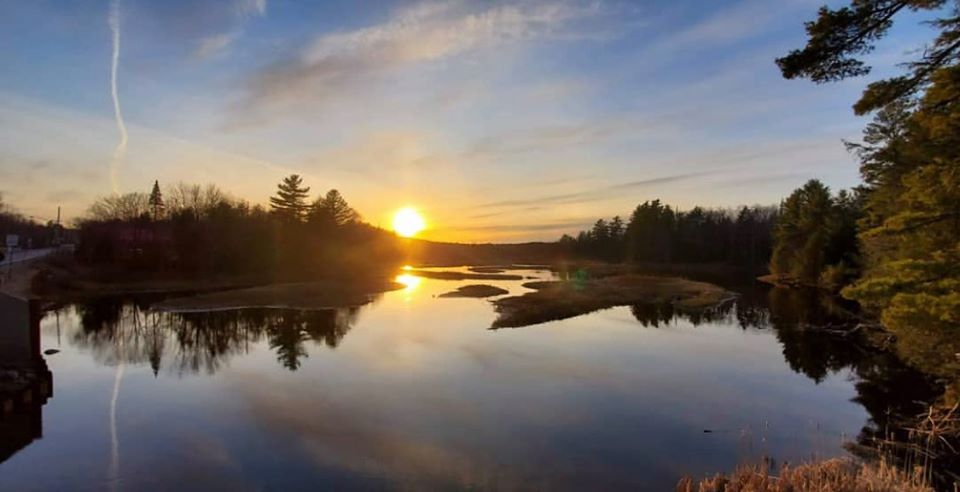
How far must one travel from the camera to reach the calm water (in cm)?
1159

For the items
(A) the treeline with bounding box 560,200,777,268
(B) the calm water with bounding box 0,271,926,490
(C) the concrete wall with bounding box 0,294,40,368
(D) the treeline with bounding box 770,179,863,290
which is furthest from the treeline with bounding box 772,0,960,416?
(A) the treeline with bounding box 560,200,777,268

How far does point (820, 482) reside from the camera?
26.5 ft

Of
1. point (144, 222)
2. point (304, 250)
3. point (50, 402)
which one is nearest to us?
point (50, 402)

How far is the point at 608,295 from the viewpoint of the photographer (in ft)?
164

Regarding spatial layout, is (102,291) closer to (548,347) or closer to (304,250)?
(304,250)

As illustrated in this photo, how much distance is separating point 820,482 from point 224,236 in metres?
65.9

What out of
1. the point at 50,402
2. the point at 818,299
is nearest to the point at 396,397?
the point at 50,402

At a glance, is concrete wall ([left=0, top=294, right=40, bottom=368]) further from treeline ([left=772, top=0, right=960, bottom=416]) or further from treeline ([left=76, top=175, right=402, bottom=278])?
treeline ([left=76, top=175, right=402, bottom=278])

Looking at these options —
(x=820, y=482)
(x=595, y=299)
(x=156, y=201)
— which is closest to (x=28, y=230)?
(x=156, y=201)

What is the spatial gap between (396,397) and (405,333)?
41.8ft

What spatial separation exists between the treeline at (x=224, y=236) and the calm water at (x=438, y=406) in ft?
103

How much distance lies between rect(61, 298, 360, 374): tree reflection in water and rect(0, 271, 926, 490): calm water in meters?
0.24

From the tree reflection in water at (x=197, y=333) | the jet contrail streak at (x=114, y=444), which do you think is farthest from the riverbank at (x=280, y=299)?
the jet contrail streak at (x=114, y=444)

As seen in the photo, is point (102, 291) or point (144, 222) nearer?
point (102, 291)
